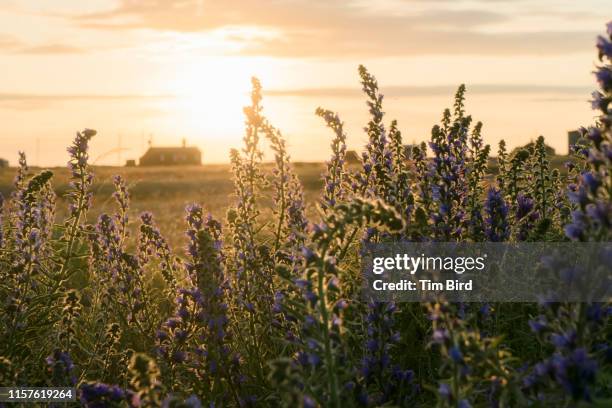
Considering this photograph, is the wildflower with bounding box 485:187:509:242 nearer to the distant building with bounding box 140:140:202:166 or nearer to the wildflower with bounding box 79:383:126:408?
the wildflower with bounding box 79:383:126:408

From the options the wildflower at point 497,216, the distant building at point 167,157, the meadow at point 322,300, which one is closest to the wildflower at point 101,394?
the meadow at point 322,300

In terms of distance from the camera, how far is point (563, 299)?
328cm

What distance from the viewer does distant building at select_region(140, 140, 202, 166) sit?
424 ft

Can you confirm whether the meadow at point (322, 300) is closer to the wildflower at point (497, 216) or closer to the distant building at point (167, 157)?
the wildflower at point (497, 216)

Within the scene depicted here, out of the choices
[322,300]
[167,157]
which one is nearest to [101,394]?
[322,300]

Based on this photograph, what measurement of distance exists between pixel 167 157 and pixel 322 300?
421 ft

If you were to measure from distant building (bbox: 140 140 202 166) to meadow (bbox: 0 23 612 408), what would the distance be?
4841 inches

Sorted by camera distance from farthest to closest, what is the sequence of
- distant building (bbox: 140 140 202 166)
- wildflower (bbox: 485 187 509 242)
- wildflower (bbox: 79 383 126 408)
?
distant building (bbox: 140 140 202 166) < wildflower (bbox: 485 187 509 242) < wildflower (bbox: 79 383 126 408)

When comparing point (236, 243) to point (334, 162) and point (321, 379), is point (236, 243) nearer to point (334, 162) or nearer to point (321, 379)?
point (334, 162)

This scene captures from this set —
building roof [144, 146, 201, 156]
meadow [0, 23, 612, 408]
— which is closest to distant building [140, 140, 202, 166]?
building roof [144, 146, 201, 156]

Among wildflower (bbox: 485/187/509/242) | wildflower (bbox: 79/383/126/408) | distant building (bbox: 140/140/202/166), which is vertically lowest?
wildflower (bbox: 79/383/126/408)

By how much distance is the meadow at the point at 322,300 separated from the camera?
326 cm

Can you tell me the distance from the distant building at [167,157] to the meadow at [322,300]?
4841 inches

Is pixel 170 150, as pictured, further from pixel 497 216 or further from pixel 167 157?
pixel 497 216
